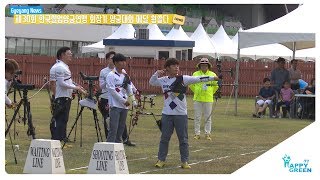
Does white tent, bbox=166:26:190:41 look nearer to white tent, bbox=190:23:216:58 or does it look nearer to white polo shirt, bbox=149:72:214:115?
white tent, bbox=190:23:216:58

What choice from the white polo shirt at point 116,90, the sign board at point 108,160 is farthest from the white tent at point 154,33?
the sign board at point 108,160

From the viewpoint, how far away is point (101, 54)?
5000 cm

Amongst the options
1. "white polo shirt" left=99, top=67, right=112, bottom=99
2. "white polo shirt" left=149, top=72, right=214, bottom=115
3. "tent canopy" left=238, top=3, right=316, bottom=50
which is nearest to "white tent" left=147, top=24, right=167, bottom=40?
"tent canopy" left=238, top=3, right=316, bottom=50

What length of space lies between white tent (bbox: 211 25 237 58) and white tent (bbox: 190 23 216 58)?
65 cm

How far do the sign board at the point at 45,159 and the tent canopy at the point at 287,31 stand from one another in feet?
40.8

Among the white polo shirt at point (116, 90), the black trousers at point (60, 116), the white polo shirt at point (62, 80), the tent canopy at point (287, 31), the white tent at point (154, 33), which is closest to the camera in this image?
the white polo shirt at point (116, 90)

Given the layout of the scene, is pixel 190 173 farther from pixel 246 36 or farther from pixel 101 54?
pixel 101 54

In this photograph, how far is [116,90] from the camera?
14.2 meters

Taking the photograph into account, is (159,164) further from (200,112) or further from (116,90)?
(200,112)

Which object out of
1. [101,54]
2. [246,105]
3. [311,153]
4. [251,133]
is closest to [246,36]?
[251,133]

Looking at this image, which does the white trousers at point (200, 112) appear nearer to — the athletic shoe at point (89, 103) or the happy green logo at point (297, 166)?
the athletic shoe at point (89, 103)

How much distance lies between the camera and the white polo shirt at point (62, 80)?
49.2 feet

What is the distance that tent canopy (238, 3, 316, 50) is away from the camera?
23281 millimetres

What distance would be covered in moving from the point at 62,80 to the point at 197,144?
10.6 ft
